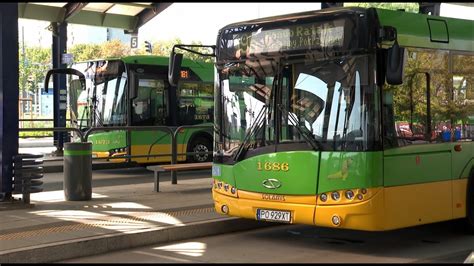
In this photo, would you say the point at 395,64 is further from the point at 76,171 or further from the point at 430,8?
the point at 430,8

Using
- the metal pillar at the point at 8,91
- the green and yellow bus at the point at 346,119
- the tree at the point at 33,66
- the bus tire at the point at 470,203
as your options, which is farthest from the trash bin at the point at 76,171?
the tree at the point at 33,66

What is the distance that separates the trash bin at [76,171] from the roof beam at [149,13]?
412 inches

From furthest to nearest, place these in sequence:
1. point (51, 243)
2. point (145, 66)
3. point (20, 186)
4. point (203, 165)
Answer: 1. point (145, 66)
2. point (203, 165)
3. point (20, 186)
4. point (51, 243)

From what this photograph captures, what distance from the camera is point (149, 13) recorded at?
859 inches

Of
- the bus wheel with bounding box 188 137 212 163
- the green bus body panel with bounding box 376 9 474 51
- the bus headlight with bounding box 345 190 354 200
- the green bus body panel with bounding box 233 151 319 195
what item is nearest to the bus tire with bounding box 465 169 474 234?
the green bus body panel with bounding box 376 9 474 51

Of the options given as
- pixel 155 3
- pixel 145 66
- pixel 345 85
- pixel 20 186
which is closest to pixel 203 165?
pixel 20 186

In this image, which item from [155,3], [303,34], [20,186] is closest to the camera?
[303,34]

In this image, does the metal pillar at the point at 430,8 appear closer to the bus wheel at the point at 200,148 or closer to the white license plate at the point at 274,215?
the bus wheel at the point at 200,148

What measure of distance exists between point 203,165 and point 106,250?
5.61 m

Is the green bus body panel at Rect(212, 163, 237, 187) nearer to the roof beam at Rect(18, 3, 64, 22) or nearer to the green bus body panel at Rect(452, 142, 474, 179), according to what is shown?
the green bus body panel at Rect(452, 142, 474, 179)

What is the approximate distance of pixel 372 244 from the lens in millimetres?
8117

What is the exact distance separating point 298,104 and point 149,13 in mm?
15168

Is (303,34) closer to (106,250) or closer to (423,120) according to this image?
(423,120)

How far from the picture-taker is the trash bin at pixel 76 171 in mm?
10883
